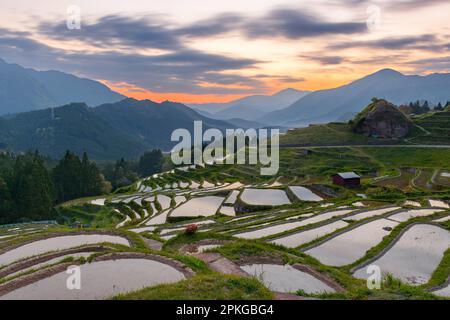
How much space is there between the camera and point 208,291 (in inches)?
558

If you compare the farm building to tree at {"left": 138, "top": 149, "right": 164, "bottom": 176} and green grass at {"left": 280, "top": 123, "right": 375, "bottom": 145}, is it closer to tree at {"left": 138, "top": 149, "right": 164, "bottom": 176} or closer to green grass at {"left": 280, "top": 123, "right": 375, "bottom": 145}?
green grass at {"left": 280, "top": 123, "right": 375, "bottom": 145}

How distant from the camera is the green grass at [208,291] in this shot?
13.7m

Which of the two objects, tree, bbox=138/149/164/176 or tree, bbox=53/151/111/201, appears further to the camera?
tree, bbox=138/149/164/176

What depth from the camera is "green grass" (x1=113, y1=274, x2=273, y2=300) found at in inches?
540

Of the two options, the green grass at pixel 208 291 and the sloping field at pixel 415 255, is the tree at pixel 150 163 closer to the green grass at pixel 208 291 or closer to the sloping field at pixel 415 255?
the sloping field at pixel 415 255

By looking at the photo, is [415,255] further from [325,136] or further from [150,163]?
[150,163]

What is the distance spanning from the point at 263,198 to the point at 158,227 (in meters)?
21.4

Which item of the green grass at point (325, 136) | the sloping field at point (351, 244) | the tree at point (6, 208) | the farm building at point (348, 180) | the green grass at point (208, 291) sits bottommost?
the tree at point (6, 208)

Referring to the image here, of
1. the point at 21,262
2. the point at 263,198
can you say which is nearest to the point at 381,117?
the point at 263,198

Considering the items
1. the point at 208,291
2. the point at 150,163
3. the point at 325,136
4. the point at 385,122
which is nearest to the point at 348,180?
the point at 208,291

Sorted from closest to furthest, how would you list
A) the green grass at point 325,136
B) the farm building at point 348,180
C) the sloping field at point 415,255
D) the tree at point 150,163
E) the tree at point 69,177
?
the sloping field at point 415,255, the farm building at point 348,180, the tree at point 69,177, the green grass at point 325,136, the tree at point 150,163

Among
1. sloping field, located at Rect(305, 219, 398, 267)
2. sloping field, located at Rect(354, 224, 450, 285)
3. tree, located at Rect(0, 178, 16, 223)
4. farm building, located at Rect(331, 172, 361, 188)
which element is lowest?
tree, located at Rect(0, 178, 16, 223)

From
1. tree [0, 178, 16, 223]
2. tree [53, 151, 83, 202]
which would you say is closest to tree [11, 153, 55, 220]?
tree [0, 178, 16, 223]

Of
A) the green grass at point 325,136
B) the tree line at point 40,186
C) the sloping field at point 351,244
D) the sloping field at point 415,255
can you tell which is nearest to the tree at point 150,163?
the green grass at point 325,136
